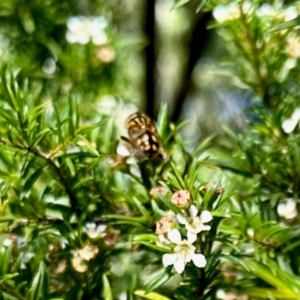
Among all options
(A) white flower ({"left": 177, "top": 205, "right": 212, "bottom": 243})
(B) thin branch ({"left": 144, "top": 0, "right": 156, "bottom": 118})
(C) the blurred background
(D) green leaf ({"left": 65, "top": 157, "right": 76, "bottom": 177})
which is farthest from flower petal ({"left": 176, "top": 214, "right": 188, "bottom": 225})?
(B) thin branch ({"left": 144, "top": 0, "right": 156, "bottom": 118})

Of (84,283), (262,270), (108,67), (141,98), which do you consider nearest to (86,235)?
(84,283)

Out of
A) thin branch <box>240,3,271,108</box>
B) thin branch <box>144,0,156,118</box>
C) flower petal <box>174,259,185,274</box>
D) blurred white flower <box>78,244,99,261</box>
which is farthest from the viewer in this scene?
thin branch <box>144,0,156,118</box>

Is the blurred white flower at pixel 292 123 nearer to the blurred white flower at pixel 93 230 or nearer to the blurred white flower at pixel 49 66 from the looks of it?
the blurred white flower at pixel 93 230

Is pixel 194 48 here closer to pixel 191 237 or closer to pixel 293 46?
pixel 293 46

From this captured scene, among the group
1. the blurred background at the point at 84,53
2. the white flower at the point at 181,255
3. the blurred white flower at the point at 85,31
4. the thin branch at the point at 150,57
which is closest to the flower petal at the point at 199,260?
the white flower at the point at 181,255

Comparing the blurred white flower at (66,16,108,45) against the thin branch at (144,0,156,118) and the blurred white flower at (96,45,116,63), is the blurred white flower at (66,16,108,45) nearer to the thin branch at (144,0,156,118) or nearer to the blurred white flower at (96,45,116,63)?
the blurred white flower at (96,45,116,63)

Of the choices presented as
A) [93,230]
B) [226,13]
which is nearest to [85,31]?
[226,13]
